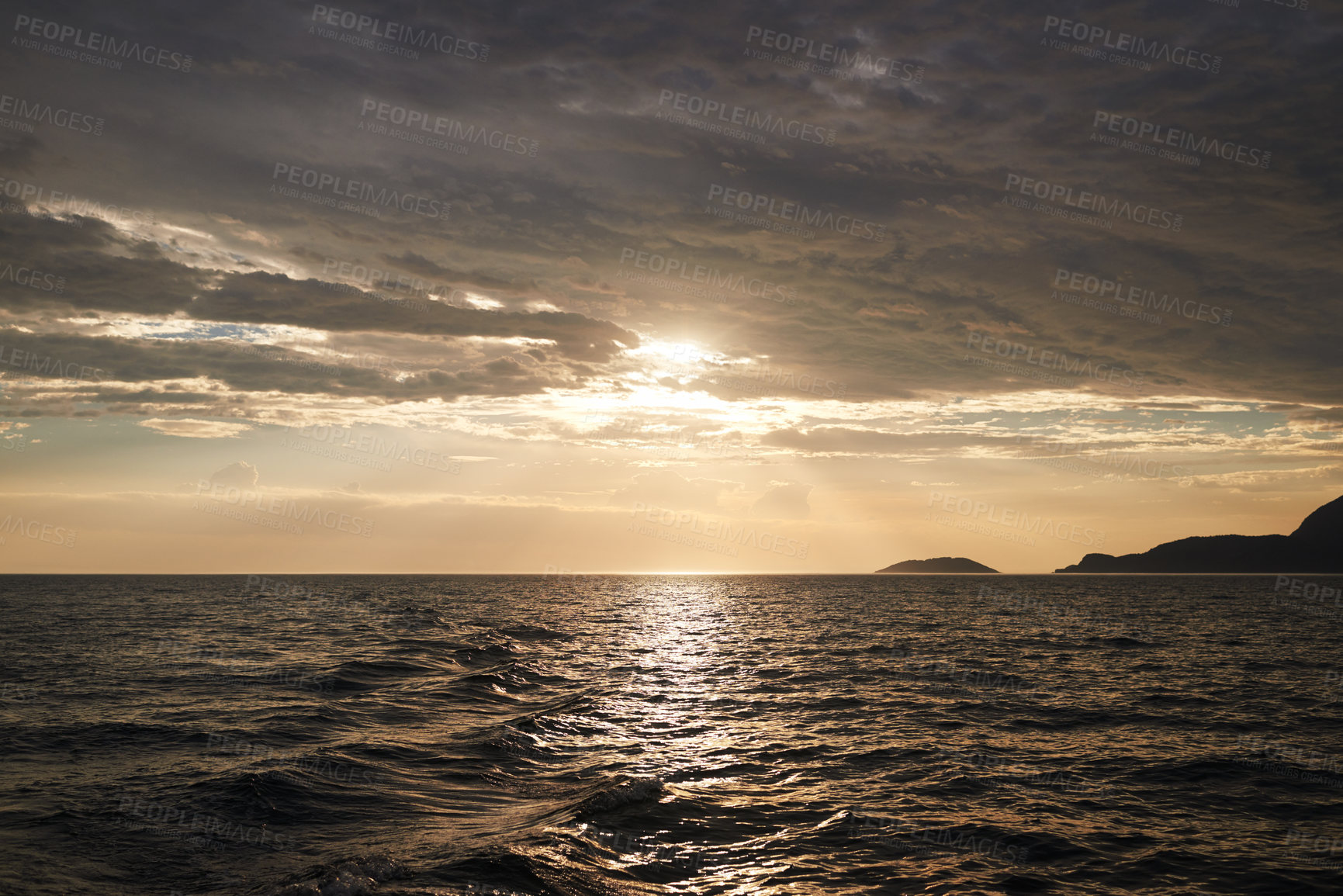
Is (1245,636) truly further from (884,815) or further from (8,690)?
(8,690)

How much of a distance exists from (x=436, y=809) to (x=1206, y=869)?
16250 mm

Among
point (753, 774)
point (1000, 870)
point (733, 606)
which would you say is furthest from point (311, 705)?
point (733, 606)

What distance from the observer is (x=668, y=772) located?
1920 cm

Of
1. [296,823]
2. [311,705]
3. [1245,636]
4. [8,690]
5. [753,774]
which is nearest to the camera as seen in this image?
[296,823]

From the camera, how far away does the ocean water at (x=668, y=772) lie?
12.9 metres

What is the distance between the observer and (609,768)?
19.7 m

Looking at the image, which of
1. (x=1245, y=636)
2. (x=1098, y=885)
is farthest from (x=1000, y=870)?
(x=1245, y=636)

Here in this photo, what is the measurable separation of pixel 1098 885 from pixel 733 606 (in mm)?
90016

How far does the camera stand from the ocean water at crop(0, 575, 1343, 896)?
1292 centimetres

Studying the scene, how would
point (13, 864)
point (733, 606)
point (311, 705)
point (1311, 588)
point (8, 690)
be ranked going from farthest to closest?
1. point (1311, 588)
2. point (733, 606)
3. point (8, 690)
4. point (311, 705)
5. point (13, 864)

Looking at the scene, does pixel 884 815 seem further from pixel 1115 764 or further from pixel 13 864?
pixel 13 864

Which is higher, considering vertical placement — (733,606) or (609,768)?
(609,768)

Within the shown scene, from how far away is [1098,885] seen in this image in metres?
12.5

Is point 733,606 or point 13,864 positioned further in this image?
point 733,606
